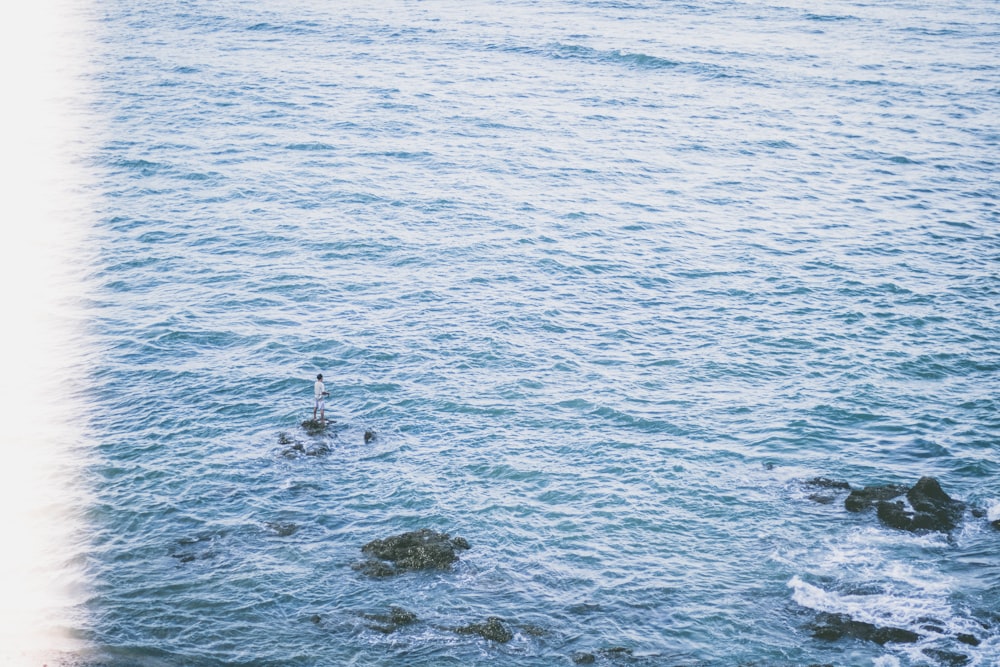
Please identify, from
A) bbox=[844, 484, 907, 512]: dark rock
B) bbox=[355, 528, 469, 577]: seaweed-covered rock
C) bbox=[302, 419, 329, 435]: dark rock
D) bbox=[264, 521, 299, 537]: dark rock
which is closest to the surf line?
bbox=[264, 521, 299, 537]: dark rock

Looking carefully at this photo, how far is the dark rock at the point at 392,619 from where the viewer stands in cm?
3164

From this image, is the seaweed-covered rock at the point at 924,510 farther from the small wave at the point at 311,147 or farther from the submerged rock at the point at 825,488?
the small wave at the point at 311,147

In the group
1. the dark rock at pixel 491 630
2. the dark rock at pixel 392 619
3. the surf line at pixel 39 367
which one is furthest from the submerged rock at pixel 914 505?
the surf line at pixel 39 367

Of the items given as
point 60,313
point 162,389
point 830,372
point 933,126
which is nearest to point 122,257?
point 60,313

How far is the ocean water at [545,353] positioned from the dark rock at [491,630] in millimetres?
275

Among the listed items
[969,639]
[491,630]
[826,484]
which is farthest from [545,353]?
[969,639]

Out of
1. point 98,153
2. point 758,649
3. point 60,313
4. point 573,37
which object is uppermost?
point 573,37

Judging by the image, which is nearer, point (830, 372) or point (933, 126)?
point (830, 372)

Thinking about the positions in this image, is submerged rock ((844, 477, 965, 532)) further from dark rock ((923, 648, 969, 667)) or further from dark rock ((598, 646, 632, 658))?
dark rock ((598, 646, 632, 658))

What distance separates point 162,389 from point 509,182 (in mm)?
34831

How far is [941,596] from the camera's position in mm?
32969

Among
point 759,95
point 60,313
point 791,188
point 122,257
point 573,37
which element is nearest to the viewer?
point 60,313

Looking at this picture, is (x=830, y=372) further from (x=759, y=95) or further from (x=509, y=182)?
(x=759, y=95)

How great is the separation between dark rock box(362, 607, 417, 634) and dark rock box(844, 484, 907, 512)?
18.1 m
